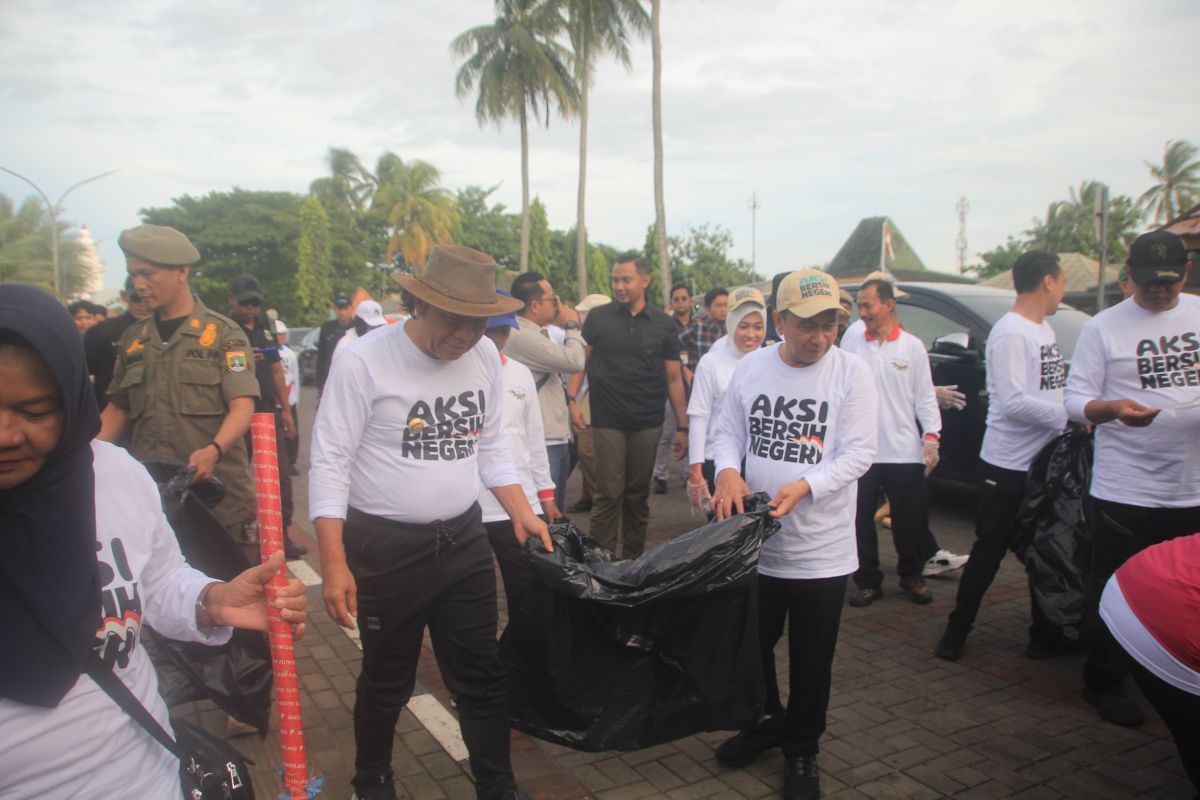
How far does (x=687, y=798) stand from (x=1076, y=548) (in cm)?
244

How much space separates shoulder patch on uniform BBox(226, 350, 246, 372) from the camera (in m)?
3.92

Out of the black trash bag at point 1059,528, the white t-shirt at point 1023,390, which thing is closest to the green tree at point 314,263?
the white t-shirt at point 1023,390

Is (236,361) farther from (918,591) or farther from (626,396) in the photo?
(918,591)

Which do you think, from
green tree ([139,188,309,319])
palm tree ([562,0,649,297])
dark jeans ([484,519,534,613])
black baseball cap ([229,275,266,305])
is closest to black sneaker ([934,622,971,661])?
dark jeans ([484,519,534,613])

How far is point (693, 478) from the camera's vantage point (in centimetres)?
409

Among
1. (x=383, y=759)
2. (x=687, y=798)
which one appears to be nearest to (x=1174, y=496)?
(x=687, y=798)

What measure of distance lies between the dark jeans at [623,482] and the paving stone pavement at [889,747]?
5.17ft

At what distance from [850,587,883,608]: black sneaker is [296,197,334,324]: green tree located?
1902 inches

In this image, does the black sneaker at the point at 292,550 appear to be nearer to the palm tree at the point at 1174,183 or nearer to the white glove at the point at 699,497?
the white glove at the point at 699,497

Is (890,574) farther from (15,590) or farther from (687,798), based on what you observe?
(15,590)

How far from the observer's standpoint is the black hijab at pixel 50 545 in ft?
4.46

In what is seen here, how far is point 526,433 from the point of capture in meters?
4.25

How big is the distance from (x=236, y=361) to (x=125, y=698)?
103 inches

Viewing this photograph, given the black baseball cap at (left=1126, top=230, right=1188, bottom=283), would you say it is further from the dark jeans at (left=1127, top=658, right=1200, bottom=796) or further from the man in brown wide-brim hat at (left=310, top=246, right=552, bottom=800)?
the man in brown wide-brim hat at (left=310, top=246, right=552, bottom=800)
